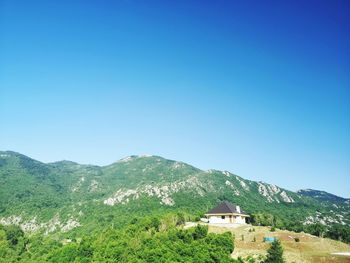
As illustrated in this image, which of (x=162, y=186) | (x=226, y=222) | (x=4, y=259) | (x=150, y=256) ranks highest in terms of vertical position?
(x=162, y=186)

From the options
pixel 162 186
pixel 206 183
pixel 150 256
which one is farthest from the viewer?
pixel 206 183

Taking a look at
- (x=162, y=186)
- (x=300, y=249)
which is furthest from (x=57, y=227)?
(x=300, y=249)

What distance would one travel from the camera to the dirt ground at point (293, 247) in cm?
5745

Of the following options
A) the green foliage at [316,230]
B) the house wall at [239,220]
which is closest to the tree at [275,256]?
the green foliage at [316,230]

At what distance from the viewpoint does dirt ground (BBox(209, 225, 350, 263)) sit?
57447 mm

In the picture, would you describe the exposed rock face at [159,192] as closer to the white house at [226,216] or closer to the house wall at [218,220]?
the white house at [226,216]

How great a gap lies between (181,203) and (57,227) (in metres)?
53.1

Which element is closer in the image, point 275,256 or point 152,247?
point 275,256

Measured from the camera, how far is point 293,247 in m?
63.7

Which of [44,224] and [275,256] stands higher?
[44,224]

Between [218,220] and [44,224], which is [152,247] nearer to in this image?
[218,220]

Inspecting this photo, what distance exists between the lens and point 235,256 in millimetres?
63438

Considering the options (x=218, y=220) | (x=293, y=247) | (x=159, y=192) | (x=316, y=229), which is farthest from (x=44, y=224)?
(x=293, y=247)

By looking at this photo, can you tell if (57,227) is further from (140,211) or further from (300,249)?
(300,249)
